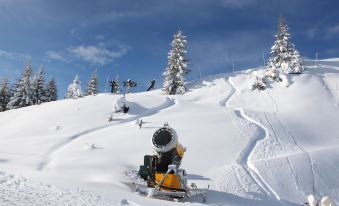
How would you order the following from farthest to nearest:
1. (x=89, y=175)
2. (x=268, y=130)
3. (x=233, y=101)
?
(x=233, y=101), (x=268, y=130), (x=89, y=175)

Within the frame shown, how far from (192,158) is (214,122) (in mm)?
8422

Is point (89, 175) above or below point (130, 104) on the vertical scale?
below

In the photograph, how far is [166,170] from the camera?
569 inches

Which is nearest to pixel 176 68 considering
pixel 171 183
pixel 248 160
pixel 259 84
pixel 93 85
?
pixel 259 84

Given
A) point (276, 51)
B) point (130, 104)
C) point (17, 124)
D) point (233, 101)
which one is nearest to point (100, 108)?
point (130, 104)

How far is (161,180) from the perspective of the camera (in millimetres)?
13273

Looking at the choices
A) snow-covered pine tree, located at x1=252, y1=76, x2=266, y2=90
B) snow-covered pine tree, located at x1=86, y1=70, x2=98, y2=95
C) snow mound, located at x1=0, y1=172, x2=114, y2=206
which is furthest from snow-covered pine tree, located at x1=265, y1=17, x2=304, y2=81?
snow mound, located at x1=0, y1=172, x2=114, y2=206

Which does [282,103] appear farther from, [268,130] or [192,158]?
[192,158]

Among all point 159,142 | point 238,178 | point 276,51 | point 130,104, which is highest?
point 276,51

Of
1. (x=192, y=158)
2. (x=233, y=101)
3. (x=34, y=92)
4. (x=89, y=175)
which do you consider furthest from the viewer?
(x=34, y=92)

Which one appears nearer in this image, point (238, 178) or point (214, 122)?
point (238, 178)

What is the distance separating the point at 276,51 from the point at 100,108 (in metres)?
31.5

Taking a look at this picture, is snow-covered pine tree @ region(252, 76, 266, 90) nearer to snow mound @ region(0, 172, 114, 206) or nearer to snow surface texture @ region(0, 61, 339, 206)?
snow surface texture @ region(0, 61, 339, 206)

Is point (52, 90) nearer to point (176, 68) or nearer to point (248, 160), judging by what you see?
point (176, 68)
